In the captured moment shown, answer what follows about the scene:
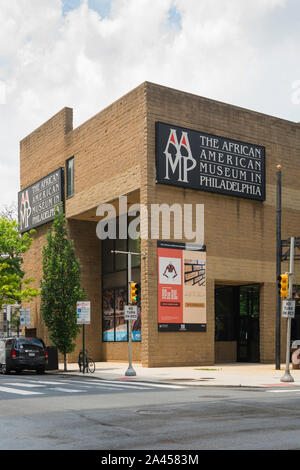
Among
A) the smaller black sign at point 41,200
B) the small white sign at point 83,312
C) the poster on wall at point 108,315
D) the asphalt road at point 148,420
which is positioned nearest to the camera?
the asphalt road at point 148,420

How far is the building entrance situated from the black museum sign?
6.01 metres

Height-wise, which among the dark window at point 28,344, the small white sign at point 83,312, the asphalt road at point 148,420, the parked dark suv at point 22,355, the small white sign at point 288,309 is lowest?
the parked dark suv at point 22,355

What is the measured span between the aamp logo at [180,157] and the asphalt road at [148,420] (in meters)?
17.7

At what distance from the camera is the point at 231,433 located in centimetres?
977

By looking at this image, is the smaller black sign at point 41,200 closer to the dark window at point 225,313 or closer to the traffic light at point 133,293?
the dark window at point 225,313

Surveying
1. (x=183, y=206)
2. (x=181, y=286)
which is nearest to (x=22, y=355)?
(x=181, y=286)

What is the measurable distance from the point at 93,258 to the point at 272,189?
12695 mm

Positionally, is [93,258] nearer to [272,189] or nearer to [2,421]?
[272,189]


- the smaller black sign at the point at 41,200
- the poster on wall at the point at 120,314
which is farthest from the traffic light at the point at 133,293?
the smaller black sign at the point at 41,200

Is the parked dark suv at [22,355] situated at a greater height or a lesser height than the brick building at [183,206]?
lesser

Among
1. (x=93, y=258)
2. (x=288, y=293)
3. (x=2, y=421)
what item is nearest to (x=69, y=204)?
(x=93, y=258)

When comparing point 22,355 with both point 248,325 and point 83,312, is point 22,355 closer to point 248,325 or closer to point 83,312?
point 83,312

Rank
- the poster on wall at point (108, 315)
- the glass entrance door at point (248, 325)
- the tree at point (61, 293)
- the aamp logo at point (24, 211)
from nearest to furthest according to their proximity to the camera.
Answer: the tree at point (61, 293), the glass entrance door at point (248, 325), the poster on wall at point (108, 315), the aamp logo at point (24, 211)

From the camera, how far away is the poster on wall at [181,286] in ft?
109
